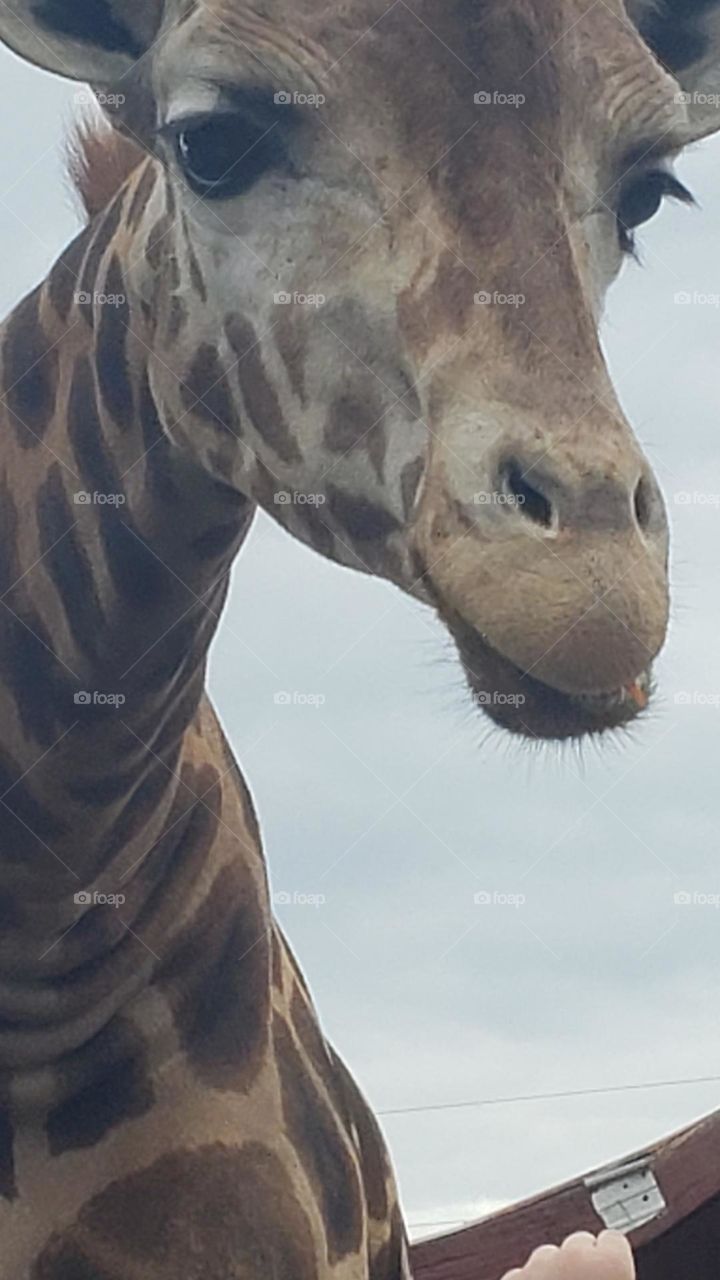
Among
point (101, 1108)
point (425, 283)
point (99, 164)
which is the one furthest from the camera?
point (99, 164)

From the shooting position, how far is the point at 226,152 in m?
0.97

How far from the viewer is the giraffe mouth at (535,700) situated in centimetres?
83

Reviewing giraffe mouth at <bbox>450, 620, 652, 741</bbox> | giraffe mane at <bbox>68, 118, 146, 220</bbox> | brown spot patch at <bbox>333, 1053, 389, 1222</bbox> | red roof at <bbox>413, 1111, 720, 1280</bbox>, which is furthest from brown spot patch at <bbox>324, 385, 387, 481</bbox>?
red roof at <bbox>413, 1111, 720, 1280</bbox>

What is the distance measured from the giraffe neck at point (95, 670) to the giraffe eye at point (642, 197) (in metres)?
0.27

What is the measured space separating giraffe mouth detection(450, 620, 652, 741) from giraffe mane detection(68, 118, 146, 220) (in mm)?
529

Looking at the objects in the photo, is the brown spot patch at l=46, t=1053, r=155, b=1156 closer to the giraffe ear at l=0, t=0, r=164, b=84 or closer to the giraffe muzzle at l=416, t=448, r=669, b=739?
the giraffe muzzle at l=416, t=448, r=669, b=739

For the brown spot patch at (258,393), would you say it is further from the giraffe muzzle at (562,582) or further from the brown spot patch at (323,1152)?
the brown spot patch at (323,1152)

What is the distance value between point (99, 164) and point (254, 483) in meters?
0.36

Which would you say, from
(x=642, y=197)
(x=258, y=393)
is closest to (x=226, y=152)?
(x=258, y=393)

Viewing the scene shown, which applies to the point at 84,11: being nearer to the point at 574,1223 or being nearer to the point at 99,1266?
the point at 99,1266

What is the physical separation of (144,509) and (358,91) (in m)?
0.29

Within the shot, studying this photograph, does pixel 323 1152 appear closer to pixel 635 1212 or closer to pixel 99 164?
pixel 635 1212

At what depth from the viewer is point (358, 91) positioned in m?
0.93

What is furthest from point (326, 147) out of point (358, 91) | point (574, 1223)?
point (574, 1223)
